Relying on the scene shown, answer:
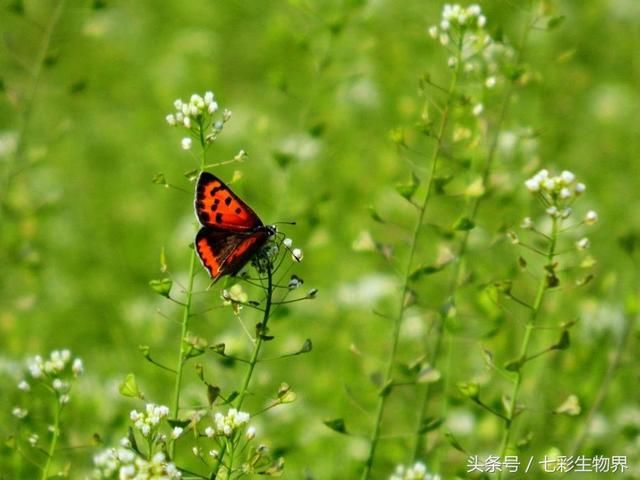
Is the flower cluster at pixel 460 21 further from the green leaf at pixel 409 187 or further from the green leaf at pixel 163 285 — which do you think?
the green leaf at pixel 163 285

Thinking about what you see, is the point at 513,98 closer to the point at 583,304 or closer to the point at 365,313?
the point at 583,304

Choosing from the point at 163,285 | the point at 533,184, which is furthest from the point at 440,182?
the point at 163,285

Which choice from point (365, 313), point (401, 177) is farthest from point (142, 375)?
point (401, 177)

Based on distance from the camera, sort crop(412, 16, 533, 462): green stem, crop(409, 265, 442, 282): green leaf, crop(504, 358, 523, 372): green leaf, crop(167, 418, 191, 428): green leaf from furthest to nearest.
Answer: crop(412, 16, 533, 462): green stem, crop(409, 265, 442, 282): green leaf, crop(504, 358, 523, 372): green leaf, crop(167, 418, 191, 428): green leaf

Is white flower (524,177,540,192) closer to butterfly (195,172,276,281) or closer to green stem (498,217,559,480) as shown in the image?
green stem (498,217,559,480)

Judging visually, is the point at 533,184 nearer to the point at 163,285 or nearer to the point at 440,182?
the point at 440,182

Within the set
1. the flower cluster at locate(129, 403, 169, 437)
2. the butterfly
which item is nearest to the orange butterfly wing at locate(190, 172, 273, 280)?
the butterfly

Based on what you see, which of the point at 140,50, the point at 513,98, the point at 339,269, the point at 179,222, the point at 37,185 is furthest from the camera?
the point at 140,50
